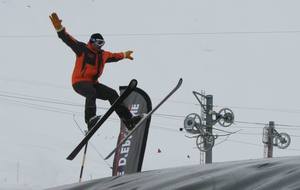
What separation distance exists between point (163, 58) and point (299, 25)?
15.1m

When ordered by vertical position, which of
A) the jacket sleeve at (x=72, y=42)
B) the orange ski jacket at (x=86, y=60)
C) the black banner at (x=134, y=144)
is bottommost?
the black banner at (x=134, y=144)

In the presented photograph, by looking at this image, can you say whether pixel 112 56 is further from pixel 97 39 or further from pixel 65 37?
pixel 65 37

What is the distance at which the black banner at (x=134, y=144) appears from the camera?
8.91 m

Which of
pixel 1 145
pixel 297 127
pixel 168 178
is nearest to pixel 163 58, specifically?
pixel 297 127

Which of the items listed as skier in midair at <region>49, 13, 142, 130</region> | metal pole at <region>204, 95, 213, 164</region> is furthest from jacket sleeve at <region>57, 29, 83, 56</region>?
metal pole at <region>204, 95, 213, 164</region>

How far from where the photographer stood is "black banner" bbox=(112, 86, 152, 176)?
891 cm

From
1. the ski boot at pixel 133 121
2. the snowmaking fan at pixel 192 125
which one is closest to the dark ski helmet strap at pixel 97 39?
the ski boot at pixel 133 121

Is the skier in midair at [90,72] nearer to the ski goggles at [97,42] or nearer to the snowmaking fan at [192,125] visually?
the ski goggles at [97,42]

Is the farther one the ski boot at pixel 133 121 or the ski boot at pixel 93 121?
the ski boot at pixel 133 121

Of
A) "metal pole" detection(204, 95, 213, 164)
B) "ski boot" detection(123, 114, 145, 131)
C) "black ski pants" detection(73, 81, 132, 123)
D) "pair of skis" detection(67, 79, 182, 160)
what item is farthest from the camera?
"metal pole" detection(204, 95, 213, 164)

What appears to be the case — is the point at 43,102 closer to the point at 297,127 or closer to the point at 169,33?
the point at 297,127

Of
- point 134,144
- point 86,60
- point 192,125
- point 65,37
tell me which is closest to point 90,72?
point 86,60

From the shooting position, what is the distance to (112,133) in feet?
112

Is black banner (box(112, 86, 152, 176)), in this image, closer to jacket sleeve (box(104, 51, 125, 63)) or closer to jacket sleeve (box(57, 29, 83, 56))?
jacket sleeve (box(104, 51, 125, 63))
